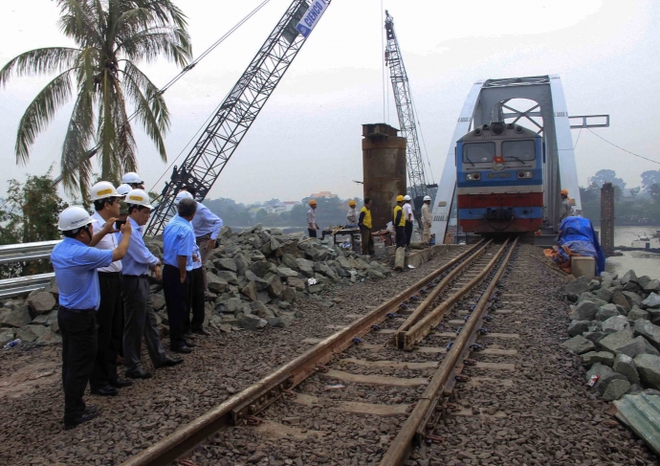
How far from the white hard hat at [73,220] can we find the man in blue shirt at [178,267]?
1633mm

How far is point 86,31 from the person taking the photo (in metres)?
15.5

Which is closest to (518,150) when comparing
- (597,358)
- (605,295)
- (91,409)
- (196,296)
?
(605,295)

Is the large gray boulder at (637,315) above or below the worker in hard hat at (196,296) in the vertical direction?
below

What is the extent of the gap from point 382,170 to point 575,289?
14489 millimetres

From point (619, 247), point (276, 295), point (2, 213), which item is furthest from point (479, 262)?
point (619, 247)

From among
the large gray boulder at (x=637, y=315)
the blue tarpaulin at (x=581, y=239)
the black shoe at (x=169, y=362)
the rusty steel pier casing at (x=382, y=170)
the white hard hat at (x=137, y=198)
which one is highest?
the rusty steel pier casing at (x=382, y=170)

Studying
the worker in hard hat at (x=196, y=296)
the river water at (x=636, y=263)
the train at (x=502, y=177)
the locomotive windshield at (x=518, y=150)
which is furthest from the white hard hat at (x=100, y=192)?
the river water at (x=636, y=263)

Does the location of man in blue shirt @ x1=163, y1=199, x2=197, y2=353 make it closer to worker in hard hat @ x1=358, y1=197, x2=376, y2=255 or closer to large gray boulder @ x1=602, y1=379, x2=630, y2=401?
large gray boulder @ x1=602, y1=379, x2=630, y2=401

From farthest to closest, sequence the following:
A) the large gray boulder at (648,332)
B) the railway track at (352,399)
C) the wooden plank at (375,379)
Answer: the large gray boulder at (648,332) → the wooden plank at (375,379) → the railway track at (352,399)

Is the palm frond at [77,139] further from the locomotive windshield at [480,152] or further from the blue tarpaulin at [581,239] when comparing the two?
the blue tarpaulin at [581,239]

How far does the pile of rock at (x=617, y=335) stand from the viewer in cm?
449

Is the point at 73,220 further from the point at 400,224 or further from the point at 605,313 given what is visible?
the point at 400,224

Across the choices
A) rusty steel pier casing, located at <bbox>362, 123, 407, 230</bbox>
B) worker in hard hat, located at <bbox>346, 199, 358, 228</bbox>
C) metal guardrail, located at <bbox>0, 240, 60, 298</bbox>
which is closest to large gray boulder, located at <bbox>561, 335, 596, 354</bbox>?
metal guardrail, located at <bbox>0, 240, 60, 298</bbox>

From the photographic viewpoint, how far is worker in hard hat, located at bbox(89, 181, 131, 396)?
187 inches
